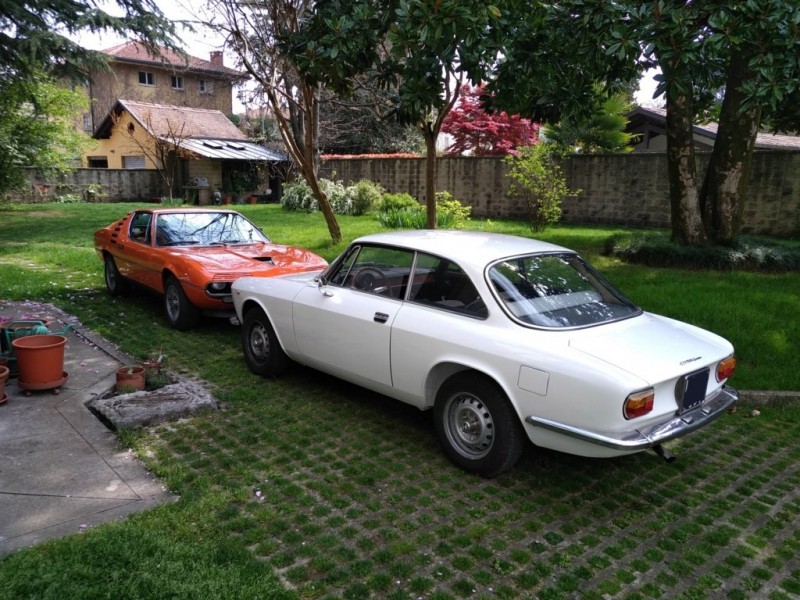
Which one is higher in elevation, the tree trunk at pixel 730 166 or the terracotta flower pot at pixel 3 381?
the tree trunk at pixel 730 166

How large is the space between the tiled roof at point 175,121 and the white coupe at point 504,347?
26397 millimetres

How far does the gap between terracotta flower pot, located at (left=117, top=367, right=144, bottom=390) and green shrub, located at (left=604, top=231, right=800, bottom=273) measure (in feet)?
26.5

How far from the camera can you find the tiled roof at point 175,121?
2978 centimetres

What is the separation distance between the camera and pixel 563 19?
260 inches

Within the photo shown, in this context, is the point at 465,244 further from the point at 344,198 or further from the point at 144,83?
the point at 144,83

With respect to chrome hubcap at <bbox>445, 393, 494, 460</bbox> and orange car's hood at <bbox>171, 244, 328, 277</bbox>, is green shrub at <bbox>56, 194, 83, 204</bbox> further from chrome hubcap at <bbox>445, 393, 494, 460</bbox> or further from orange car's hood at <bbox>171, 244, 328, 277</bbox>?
chrome hubcap at <bbox>445, 393, 494, 460</bbox>

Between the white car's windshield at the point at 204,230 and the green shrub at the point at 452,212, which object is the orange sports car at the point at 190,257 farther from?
the green shrub at the point at 452,212

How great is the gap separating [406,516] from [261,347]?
289cm

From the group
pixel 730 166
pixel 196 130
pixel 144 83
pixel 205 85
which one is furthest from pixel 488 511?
pixel 205 85

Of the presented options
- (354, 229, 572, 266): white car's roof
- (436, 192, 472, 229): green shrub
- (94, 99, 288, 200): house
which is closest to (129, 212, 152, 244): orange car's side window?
(354, 229, 572, 266): white car's roof

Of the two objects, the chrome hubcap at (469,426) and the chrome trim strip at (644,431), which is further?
the chrome hubcap at (469,426)

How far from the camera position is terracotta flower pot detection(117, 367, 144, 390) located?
5.51 metres

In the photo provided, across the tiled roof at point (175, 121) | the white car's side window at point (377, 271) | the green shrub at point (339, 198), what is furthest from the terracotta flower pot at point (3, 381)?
the tiled roof at point (175, 121)

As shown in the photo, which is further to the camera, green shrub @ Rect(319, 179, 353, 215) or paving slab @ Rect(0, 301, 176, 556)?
green shrub @ Rect(319, 179, 353, 215)
